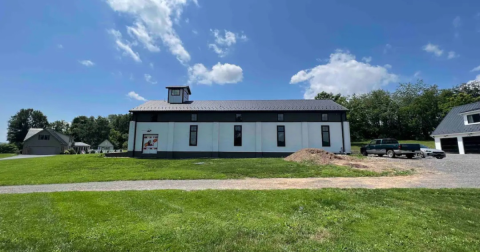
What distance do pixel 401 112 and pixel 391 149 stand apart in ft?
111

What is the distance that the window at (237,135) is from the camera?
22547mm

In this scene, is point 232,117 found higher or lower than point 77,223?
higher

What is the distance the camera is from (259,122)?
2258cm

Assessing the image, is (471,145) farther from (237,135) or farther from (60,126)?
(60,126)

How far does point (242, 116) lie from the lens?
22.9 meters

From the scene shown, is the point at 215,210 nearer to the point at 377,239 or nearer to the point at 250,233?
the point at 250,233

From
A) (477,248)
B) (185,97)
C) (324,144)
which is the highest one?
(185,97)

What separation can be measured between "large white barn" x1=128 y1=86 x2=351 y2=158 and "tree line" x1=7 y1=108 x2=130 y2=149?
154 ft

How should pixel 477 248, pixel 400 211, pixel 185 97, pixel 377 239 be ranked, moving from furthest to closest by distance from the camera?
pixel 185 97 → pixel 400 211 → pixel 377 239 → pixel 477 248

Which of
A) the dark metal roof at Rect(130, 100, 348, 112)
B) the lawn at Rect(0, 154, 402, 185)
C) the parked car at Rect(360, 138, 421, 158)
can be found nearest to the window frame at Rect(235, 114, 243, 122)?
the dark metal roof at Rect(130, 100, 348, 112)

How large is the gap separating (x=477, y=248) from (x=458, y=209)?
2.23 metres

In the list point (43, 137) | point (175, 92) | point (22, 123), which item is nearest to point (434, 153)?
point (175, 92)

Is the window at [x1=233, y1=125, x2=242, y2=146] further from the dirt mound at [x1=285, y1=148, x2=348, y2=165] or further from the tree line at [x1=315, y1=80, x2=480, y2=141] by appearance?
the tree line at [x1=315, y1=80, x2=480, y2=141]

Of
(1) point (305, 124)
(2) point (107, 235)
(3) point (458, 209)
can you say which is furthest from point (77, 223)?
(1) point (305, 124)
